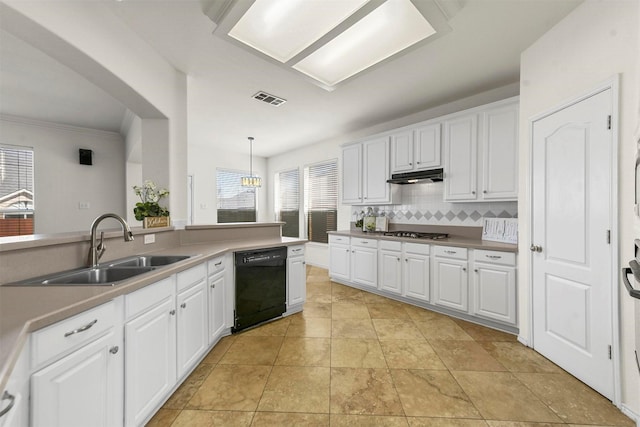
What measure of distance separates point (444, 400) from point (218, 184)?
5816 millimetres

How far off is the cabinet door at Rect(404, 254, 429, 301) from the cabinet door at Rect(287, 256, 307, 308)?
4.60 feet

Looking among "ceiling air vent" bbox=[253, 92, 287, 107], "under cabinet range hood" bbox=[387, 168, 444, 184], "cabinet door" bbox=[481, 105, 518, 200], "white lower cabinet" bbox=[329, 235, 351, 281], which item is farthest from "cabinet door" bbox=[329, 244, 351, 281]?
"ceiling air vent" bbox=[253, 92, 287, 107]

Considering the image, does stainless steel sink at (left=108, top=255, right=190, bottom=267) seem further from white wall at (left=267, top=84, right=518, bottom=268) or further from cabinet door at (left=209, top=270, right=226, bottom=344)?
white wall at (left=267, top=84, right=518, bottom=268)

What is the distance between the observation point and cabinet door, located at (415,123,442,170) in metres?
3.41

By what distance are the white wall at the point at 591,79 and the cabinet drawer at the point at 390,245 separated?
139 cm

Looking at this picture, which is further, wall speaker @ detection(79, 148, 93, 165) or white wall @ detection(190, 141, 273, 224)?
white wall @ detection(190, 141, 273, 224)

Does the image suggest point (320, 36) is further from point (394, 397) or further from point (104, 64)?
point (394, 397)

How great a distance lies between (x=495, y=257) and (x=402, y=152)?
185 cm

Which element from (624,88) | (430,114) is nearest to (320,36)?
(624,88)

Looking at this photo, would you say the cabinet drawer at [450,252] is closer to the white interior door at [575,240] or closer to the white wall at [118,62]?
the white interior door at [575,240]

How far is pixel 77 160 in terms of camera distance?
15.1ft

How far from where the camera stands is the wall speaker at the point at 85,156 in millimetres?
4582

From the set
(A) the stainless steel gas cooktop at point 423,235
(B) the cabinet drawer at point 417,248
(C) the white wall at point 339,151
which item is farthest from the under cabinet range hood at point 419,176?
(B) the cabinet drawer at point 417,248

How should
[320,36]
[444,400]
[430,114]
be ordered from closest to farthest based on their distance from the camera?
[444,400], [320,36], [430,114]
